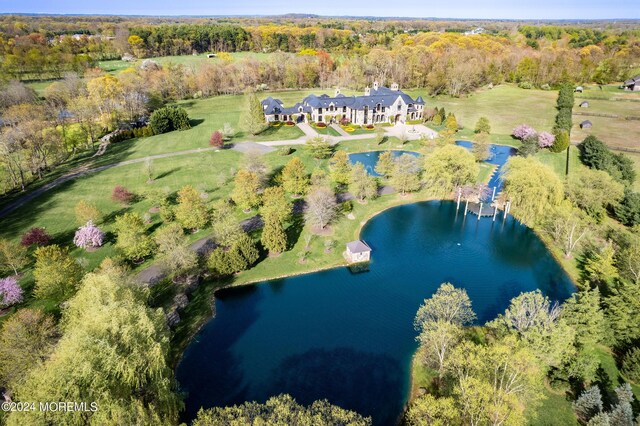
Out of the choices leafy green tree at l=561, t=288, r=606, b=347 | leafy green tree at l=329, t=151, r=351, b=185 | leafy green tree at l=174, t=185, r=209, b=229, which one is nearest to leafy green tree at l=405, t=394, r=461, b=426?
leafy green tree at l=561, t=288, r=606, b=347

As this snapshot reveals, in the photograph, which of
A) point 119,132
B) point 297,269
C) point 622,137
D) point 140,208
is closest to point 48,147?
point 119,132

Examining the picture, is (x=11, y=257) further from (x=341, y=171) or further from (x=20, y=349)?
(x=341, y=171)

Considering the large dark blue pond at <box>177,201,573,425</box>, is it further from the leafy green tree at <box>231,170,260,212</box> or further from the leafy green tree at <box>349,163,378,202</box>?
the leafy green tree at <box>231,170,260,212</box>

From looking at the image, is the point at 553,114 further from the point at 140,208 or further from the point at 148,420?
the point at 148,420

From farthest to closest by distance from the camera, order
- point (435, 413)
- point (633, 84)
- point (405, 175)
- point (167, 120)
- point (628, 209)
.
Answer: point (633, 84), point (167, 120), point (405, 175), point (628, 209), point (435, 413)

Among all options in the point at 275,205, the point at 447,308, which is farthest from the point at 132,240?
the point at 447,308

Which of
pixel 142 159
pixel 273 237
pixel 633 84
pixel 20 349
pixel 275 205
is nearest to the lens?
pixel 20 349

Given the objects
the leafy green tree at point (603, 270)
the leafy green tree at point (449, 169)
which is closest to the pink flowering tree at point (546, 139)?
the leafy green tree at point (449, 169)
